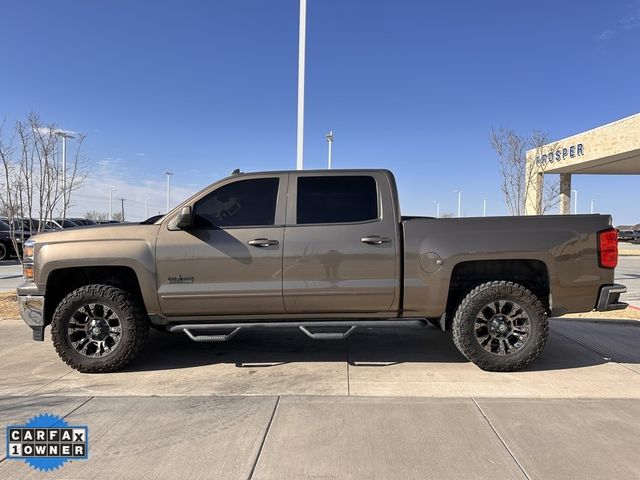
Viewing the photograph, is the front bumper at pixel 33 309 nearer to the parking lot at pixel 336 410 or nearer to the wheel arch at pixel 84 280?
the wheel arch at pixel 84 280

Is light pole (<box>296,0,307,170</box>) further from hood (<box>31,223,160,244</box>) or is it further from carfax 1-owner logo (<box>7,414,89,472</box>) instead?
carfax 1-owner logo (<box>7,414,89,472</box>)

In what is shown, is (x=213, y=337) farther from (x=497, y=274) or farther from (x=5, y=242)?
(x=5, y=242)

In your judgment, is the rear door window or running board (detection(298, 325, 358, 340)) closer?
running board (detection(298, 325, 358, 340))

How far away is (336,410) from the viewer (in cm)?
375

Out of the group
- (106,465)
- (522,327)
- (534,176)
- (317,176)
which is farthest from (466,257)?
(534,176)

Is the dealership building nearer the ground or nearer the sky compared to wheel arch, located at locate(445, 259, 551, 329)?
nearer the sky

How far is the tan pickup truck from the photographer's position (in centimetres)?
454

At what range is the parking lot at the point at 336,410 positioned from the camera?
295cm

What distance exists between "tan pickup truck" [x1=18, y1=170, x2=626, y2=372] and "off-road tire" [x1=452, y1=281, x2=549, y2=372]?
0.03 ft

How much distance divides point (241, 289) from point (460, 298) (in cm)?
226

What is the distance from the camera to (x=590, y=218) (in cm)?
464

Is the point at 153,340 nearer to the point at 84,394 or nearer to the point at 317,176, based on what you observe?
the point at 84,394

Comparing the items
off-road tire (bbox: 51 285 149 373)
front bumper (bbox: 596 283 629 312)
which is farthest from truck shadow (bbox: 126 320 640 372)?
front bumper (bbox: 596 283 629 312)

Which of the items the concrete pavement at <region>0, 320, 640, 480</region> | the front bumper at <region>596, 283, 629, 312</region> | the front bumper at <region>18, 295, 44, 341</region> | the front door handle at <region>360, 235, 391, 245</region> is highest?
the front door handle at <region>360, 235, 391, 245</region>
